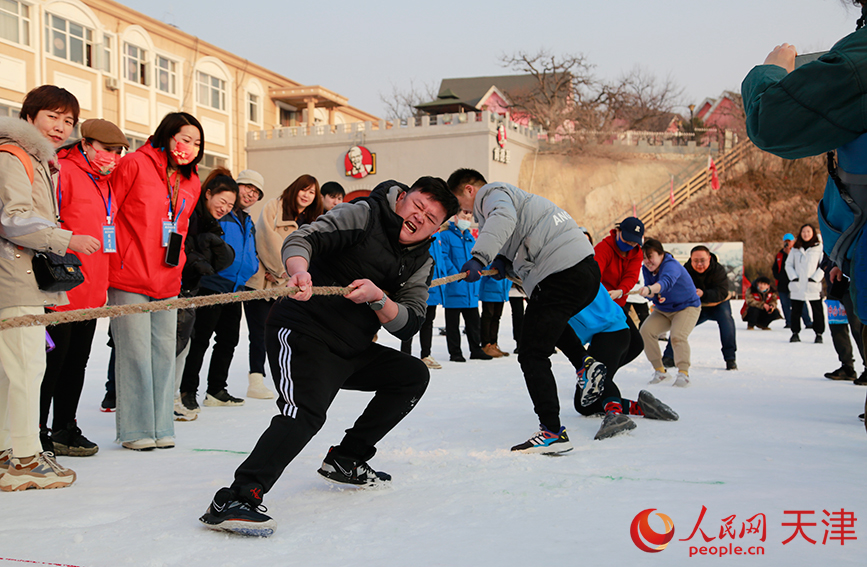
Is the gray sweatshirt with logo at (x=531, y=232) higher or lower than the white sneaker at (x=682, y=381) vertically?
higher

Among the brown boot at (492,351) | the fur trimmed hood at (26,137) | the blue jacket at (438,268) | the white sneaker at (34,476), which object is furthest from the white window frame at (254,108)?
the white sneaker at (34,476)

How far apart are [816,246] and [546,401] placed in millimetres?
8536

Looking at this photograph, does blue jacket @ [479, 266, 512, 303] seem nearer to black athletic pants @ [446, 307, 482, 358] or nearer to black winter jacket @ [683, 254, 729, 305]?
black athletic pants @ [446, 307, 482, 358]

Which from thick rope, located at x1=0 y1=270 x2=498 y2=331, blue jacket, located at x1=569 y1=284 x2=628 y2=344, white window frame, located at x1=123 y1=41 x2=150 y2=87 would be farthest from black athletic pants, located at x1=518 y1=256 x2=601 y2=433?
white window frame, located at x1=123 y1=41 x2=150 y2=87

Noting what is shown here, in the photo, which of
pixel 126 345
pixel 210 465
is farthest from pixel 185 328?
pixel 210 465

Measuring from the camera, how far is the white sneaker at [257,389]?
572 centimetres

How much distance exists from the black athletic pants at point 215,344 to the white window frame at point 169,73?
21.1 m

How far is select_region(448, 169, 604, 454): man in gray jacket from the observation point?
3838 mm

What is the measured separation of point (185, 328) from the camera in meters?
4.86

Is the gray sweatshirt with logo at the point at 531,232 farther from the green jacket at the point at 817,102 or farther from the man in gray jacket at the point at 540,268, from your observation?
the green jacket at the point at 817,102

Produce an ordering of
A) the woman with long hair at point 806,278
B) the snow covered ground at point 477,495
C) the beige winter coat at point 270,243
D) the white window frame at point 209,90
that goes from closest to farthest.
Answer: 1. the snow covered ground at point 477,495
2. the beige winter coat at point 270,243
3. the woman with long hair at point 806,278
4. the white window frame at point 209,90

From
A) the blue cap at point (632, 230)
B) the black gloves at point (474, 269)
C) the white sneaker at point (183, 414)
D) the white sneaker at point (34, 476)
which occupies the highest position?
the blue cap at point (632, 230)

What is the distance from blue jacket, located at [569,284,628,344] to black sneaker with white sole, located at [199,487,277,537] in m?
2.82

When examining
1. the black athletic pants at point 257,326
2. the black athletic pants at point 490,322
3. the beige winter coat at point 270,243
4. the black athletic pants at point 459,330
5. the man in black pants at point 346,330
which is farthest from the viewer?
the black athletic pants at point 490,322
